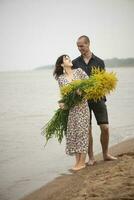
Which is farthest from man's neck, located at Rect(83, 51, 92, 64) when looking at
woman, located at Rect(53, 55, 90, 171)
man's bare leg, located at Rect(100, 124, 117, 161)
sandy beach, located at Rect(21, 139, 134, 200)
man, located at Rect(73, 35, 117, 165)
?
sandy beach, located at Rect(21, 139, 134, 200)

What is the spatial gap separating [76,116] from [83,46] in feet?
2.32

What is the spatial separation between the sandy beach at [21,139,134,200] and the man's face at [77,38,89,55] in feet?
3.79

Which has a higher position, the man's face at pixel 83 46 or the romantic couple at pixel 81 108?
the man's face at pixel 83 46

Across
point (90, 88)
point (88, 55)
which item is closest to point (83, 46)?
point (88, 55)

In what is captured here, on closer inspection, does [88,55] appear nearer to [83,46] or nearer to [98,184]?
[83,46]

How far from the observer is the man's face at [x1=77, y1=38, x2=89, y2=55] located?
5.00 m

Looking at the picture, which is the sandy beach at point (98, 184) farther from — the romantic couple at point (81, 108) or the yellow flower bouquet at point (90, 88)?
the yellow flower bouquet at point (90, 88)

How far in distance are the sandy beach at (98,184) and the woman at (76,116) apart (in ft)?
0.81

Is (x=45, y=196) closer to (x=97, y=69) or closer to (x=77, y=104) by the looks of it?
(x=77, y=104)

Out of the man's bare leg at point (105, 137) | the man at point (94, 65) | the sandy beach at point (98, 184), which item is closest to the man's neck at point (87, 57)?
the man at point (94, 65)

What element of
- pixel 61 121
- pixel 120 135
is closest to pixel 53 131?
pixel 61 121

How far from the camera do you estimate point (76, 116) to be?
5070 millimetres

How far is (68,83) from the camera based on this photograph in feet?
16.6

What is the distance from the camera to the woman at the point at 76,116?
Answer: 5062 mm
